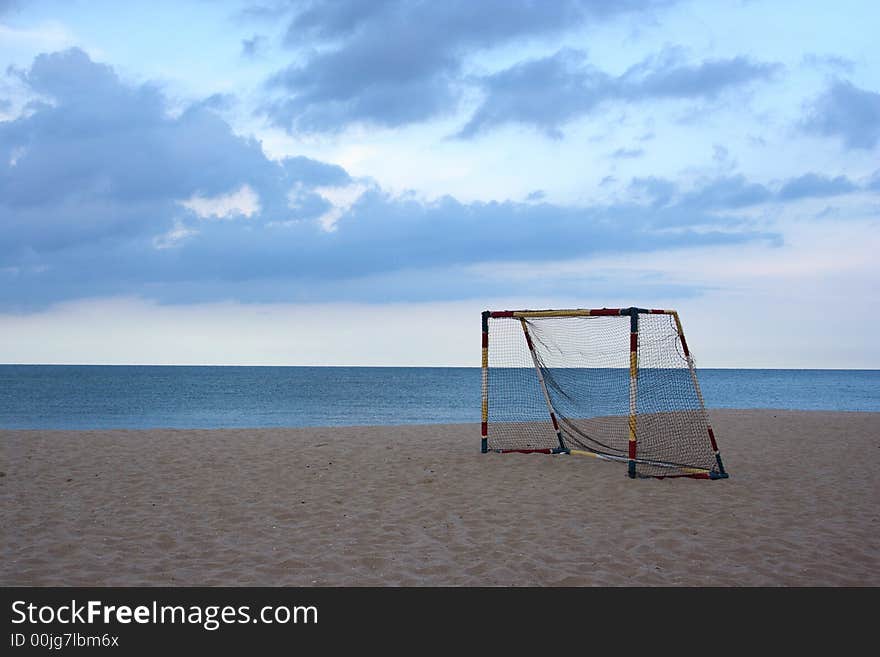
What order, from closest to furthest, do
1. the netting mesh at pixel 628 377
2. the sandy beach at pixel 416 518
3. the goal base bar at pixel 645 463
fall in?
the sandy beach at pixel 416 518 → the goal base bar at pixel 645 463 → the netting mesh at pixel 628 377

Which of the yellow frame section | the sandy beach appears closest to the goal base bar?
the sandy beach

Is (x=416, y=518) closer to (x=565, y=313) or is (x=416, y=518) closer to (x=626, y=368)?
(x=565, y=313)

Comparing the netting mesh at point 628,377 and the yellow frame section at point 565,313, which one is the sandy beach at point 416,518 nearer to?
the netting mesh at point 628,377

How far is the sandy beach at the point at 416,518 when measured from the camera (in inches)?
226

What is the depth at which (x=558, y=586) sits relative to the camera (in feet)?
17.8

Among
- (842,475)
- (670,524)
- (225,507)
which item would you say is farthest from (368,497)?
(842,475)

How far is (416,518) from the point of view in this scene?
7594mm

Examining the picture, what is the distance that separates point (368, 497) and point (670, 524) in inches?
143

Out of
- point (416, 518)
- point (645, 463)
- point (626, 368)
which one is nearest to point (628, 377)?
point (626, 368)

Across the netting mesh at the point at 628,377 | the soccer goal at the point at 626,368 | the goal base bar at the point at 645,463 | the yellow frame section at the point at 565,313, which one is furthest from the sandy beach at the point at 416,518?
the yellow frame section at the point at 565,313

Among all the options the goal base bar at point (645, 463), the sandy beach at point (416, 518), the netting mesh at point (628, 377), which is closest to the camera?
the sandy beach at point (416, 518)

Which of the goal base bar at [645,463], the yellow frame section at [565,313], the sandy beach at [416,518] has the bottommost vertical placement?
the sandy beach at [416,518]

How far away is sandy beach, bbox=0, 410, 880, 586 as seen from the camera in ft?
18.8
